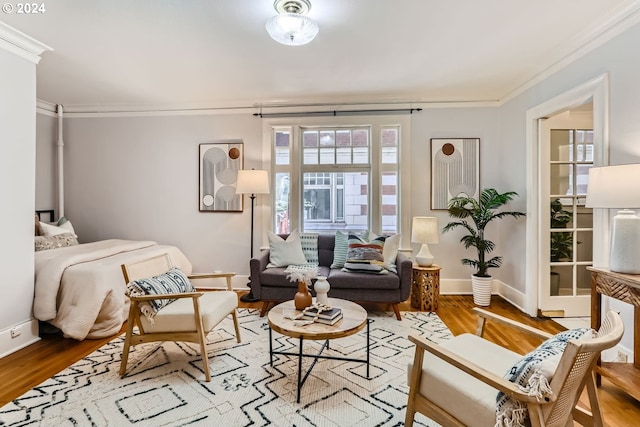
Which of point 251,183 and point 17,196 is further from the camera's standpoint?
point 251,183

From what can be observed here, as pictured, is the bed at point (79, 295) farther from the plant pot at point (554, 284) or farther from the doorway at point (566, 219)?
the plant pot at point (554, 284)

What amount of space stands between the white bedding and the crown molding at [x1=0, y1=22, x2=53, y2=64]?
5.72 feet

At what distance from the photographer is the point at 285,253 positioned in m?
3.71

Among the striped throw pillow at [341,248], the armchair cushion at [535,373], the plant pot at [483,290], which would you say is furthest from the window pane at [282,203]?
the armchair cushion at [535,373]

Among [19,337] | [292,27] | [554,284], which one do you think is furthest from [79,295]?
[554,284]

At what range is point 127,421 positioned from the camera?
1778mm

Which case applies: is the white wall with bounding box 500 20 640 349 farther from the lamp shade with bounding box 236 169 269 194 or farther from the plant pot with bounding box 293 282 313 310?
the lamp shade with bounding box 236 169 269 194

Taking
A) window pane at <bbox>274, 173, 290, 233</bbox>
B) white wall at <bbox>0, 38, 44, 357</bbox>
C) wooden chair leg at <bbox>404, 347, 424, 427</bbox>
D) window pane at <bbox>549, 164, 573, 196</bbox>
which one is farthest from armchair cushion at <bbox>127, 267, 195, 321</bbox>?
window pane at <bbox>549, 164, 573, 196</bbox>

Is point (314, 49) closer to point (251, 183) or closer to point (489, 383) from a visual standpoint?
point (251, 183)

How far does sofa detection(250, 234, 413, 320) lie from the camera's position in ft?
10.8

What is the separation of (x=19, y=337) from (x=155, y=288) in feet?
4.73

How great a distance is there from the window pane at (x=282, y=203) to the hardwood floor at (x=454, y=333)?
112cm

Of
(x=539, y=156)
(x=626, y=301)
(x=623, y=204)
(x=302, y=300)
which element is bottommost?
(x=302, y=300)

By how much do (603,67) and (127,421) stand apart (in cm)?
395
